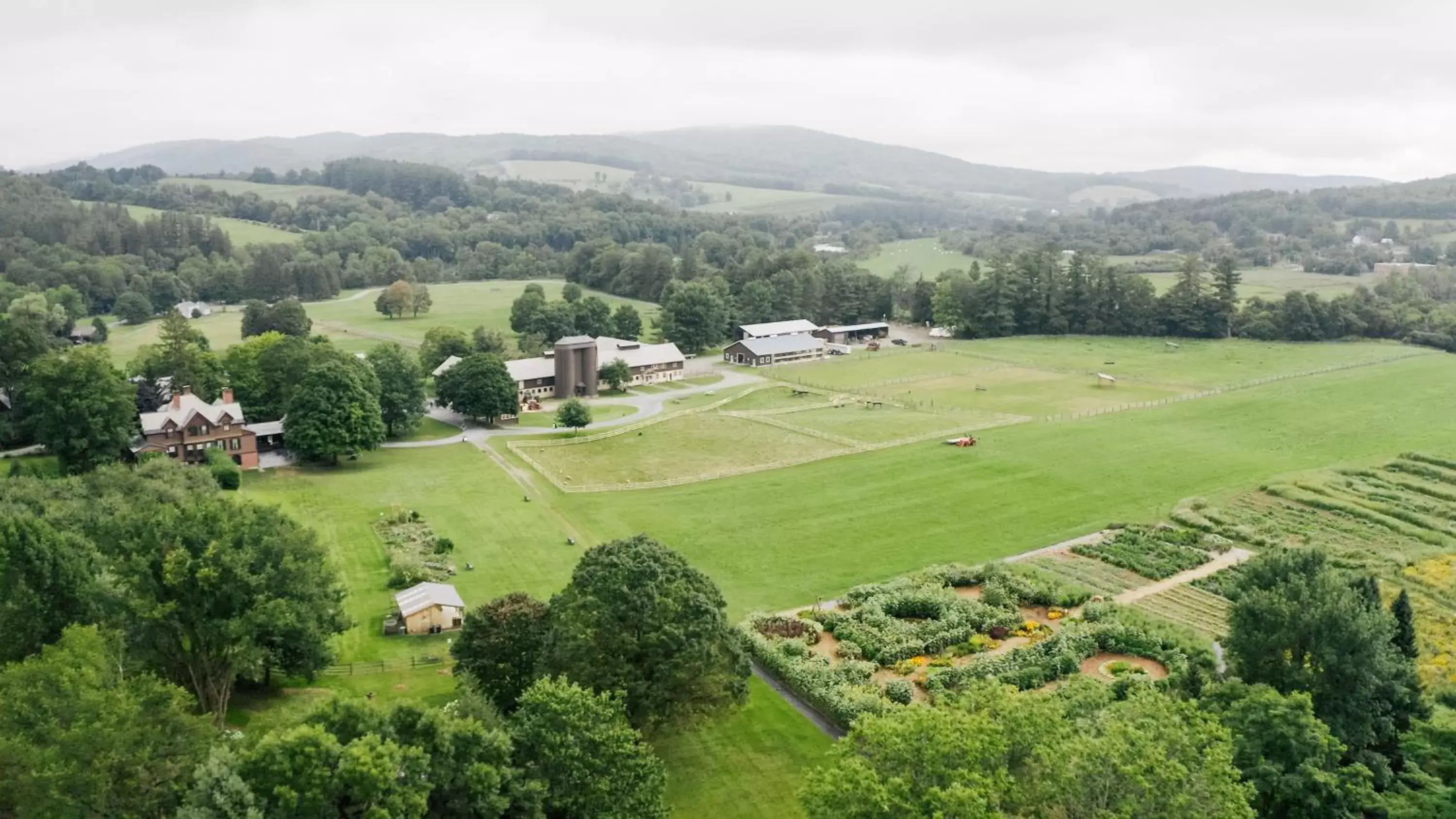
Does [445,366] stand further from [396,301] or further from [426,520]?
[396,301]

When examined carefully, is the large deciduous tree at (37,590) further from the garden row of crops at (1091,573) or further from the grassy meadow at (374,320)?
the grassy meadow at (374,320)

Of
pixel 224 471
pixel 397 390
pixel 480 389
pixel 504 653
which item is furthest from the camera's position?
pixel 480 389

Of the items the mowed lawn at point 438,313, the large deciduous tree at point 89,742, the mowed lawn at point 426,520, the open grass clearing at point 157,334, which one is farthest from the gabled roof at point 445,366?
the large deciduous tree at point 89,742

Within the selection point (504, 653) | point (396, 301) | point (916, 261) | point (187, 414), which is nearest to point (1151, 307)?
point (916, 261)

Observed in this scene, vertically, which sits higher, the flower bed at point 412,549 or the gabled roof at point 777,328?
the gabled roof at point 777,328

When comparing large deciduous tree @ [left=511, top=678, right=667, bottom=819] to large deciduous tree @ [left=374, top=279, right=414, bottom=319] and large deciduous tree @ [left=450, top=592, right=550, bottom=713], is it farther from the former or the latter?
large deciduous tree @ [left=374, top=279, right=414, bottom=319]

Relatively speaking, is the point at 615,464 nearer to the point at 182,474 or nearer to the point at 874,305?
the point at 182,474

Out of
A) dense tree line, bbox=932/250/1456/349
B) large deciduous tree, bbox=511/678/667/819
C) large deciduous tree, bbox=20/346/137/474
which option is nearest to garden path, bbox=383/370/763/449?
large deciduous tree, bbox=20/346/137/474
